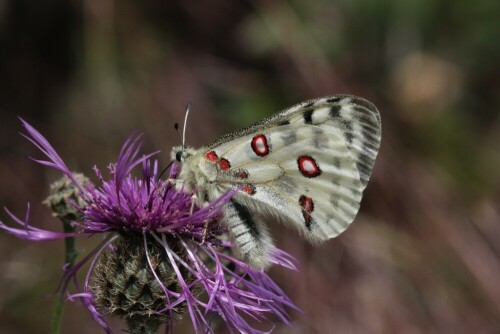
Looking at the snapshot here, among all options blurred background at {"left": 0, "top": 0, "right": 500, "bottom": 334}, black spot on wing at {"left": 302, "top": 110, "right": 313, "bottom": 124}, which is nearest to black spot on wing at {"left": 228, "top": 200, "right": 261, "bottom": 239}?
black spot on wing at {"left": 302, "top": 110, "right": 313, "bottom": 124}

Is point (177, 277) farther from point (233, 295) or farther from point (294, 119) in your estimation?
point (294, 119)

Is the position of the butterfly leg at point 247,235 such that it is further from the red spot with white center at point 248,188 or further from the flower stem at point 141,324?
the flower stem at point 141,324

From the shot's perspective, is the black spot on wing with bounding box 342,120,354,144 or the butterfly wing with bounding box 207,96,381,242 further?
the black spot on wing with bounding box 342,120,354,144

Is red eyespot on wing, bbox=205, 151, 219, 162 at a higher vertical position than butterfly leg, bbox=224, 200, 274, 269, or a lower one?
higher

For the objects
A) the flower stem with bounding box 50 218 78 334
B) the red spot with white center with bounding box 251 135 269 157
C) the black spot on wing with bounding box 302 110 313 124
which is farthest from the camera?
the black spot on wing with bounding box 302 110 313 124

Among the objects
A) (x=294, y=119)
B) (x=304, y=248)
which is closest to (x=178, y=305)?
(x=294, y=119)

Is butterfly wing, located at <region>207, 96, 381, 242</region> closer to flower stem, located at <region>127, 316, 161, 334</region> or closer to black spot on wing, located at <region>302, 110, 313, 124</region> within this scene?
black spot on wing, located at <region>302, 110, 313, 124</region>

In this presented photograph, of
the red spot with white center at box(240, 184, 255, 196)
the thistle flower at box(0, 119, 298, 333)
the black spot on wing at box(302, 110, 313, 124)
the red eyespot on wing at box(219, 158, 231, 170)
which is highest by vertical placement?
the black spot on wing at box(302, 110, 313, 124)
